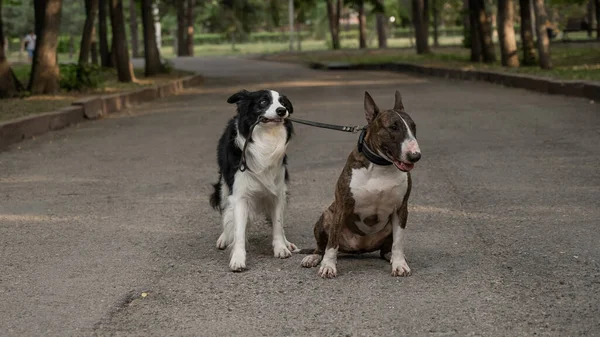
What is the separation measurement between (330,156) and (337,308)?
679cm

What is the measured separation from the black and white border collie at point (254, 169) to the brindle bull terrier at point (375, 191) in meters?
0.60

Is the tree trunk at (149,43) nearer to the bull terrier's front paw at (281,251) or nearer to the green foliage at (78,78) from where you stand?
the green foliage at (78,78)

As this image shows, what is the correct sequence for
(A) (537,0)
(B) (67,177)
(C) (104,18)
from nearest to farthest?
(B) (67,177) → (A) (537,0) → (C) (104,18)


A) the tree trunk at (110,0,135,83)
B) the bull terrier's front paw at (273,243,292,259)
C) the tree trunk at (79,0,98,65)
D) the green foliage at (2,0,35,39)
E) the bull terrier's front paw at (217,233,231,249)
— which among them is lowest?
the bull terrier's front paw at (273,243,292,259)

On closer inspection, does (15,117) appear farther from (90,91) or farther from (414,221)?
(414,221)

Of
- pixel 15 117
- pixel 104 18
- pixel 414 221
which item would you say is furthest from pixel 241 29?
pixel 414 221

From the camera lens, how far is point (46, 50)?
2045 centimetres

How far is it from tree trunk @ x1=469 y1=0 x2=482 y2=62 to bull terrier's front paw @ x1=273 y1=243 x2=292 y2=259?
1009 inches

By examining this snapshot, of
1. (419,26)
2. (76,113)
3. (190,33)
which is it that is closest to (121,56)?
(76,113)

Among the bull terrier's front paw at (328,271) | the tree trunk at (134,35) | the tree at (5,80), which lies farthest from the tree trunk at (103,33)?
the tree trunk at (134,35)

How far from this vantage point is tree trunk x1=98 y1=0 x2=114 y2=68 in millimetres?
31416

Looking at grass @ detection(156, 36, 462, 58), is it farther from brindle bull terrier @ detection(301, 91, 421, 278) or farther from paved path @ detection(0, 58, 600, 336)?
brindle bull terrier @ detection(301, 91, 421, 278)

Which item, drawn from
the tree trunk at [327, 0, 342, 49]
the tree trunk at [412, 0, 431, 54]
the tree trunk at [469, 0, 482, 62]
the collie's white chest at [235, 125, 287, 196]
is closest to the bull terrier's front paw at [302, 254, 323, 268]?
the collie's white chest at [235, 125, 287, 196]

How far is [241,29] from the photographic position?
8819 cm
